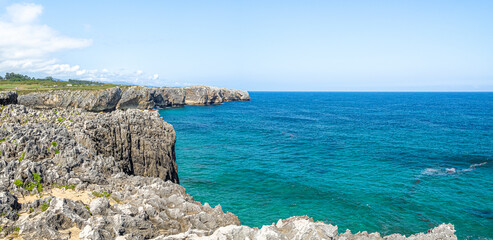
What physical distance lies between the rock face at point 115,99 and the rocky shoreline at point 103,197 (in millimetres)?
86348

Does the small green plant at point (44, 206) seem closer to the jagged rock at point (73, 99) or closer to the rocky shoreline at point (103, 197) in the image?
the rocky shoreline at point (103, 197)

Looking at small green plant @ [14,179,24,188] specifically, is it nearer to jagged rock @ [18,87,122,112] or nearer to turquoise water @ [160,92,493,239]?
turquoise water @ [160,92,493,239]

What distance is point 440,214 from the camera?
33812 millimetres

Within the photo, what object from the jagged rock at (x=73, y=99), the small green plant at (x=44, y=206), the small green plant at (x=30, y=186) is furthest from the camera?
the jagged rock at (x=73, y=99)

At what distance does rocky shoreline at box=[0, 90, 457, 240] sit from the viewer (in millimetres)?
13273

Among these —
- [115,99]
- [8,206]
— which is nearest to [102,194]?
[8,206]

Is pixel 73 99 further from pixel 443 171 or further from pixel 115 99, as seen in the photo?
pixel 443 171

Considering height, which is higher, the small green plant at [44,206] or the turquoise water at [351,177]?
the small green plant at [44,206]

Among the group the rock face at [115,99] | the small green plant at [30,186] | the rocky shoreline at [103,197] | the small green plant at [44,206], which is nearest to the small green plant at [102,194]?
the rocky shoreline at [103,197]

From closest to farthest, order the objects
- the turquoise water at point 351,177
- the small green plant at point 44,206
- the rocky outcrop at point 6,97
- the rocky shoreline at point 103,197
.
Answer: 1. the rocky shoreline at point 103,197
2. the small green plant at point 44,206
3. the turquoise water at point 351,177
4. the rocky outcrop at point 6,97

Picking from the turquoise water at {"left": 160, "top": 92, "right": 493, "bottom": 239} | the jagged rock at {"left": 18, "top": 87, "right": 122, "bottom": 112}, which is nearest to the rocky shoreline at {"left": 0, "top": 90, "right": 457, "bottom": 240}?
the turquoise water at {"left": 160, "top": 92, "right": 493, "bottom": 239}

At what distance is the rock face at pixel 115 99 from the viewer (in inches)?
4023

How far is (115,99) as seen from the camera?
11675 centimetres

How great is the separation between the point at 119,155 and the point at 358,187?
31416mm
